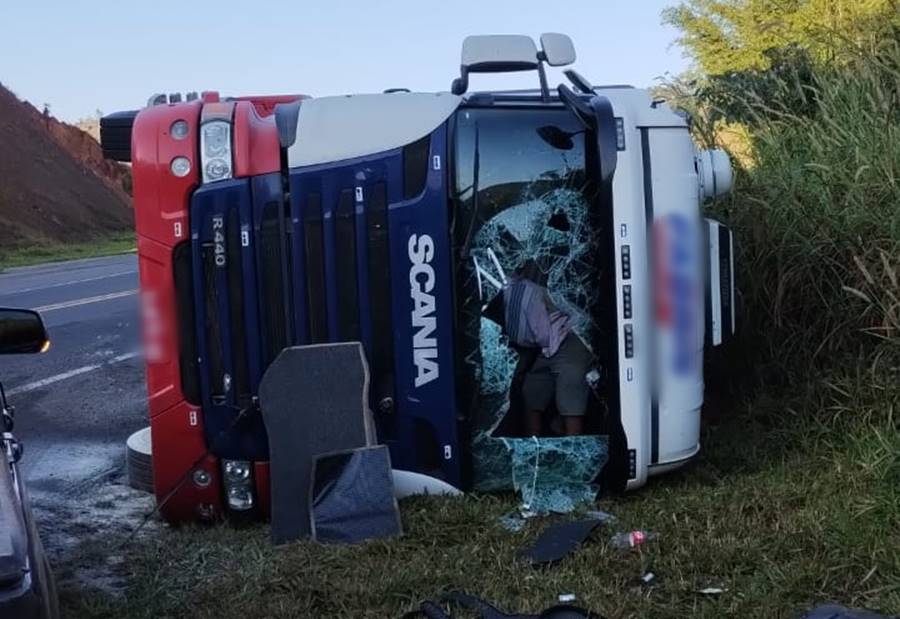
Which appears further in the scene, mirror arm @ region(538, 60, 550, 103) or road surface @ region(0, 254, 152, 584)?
road surface @ region(0, 254, 152, 584)

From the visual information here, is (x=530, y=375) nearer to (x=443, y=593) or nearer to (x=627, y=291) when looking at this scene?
(x=627, y=291)

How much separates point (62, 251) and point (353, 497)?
30206 mm

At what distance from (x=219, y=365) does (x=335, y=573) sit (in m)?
1.17

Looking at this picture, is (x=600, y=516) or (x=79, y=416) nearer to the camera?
(x=600, y=516)

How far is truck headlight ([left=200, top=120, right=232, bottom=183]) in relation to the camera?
14.7ft

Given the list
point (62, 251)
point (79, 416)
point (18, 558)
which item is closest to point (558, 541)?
point (18, 558)

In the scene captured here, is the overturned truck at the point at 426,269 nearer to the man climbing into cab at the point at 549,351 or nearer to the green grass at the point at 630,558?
the man climbing into cab at the point at 549,351

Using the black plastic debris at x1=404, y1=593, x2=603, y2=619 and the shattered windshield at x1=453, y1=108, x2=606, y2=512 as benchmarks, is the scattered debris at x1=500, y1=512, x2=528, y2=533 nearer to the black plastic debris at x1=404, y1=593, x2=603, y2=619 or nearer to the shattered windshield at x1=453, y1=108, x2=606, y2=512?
the shattered windshield at x1=453, y1=108, x2=606, y2=512

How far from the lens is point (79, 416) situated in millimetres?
7367

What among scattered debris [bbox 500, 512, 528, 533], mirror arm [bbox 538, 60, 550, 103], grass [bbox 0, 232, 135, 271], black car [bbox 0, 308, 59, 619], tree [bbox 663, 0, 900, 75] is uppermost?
tree [bbox 663, 0, 900, 75]

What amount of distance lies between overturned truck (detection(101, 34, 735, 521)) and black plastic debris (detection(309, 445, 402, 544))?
24cm

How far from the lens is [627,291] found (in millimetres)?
4367

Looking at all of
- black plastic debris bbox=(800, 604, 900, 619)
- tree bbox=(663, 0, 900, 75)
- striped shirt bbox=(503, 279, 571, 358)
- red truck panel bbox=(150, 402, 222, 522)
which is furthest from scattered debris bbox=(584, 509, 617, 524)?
tree bbox=(663, 0, 900, 75)

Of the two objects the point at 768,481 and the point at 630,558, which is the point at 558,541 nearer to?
the point at 630,558
